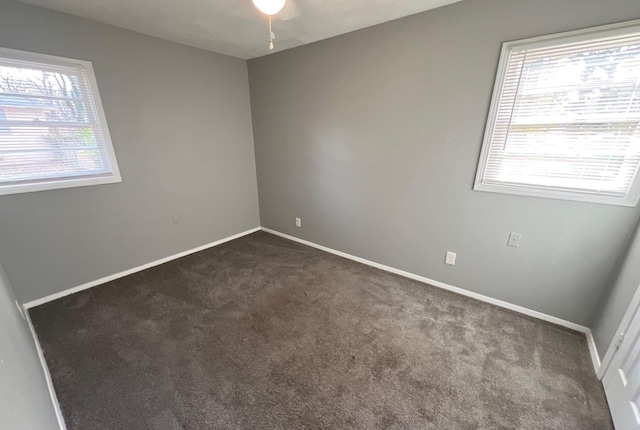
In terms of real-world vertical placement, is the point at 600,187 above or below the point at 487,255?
above

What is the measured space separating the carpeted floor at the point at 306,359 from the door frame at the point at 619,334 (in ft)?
0.32

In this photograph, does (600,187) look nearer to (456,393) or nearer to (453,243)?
(453,243)

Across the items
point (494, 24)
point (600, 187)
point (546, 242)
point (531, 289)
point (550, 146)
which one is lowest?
point (531, 289)

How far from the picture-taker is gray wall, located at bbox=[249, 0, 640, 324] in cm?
179

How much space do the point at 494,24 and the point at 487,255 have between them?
5.87 ft

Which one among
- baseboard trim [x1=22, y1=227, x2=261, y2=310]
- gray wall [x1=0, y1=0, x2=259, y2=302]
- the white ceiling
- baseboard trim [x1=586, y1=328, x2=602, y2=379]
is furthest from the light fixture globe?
baseboard trim [x1=586, y1=328, x2=602, y2=379]

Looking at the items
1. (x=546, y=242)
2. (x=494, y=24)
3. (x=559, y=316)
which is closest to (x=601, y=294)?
(x=559, y=316)

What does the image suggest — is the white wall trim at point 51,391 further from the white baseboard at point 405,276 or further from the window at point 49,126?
the window at point 49,126

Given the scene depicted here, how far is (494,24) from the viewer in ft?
5.87

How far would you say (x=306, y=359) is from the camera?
169cm

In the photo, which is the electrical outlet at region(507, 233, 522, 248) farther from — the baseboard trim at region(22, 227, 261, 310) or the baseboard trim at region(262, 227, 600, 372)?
the baseboard trim at region(22, 227, 261, 310)

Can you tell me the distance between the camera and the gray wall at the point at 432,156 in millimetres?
1786

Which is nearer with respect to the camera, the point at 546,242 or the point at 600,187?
the point at 600,187

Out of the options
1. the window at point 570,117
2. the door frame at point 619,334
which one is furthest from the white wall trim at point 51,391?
the window at point 570,117
